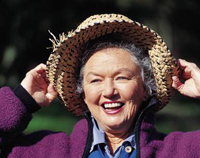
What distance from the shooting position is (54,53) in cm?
268

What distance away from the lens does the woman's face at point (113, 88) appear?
8.59 ft

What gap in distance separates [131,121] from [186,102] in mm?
7618

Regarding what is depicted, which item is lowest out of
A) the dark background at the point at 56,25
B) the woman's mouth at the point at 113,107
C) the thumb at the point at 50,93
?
the dark background at the point at 56,25

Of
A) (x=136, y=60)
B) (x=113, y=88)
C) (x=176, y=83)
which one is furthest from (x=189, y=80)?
(x=113, y=88)

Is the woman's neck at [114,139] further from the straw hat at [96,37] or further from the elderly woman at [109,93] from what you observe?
the straw hat at [96,37]

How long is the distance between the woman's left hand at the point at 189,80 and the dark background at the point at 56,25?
4.52 m

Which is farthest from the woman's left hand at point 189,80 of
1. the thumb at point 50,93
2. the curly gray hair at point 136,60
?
the thumb at point 50,93

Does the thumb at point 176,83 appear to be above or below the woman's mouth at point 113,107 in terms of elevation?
below

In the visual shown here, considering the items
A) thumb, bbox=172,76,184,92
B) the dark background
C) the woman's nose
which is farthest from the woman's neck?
the dark background

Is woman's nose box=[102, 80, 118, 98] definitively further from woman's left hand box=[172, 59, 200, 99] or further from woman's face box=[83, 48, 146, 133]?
woman's left hand box=[172, 59, 200, 99]

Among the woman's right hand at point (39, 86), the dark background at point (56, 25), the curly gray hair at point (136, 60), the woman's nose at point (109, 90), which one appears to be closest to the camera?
the woman's nose at point (109, 90)

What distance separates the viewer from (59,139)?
2.75 meters

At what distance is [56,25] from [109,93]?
5981mm

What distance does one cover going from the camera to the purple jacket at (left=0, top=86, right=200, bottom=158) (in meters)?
2.59
